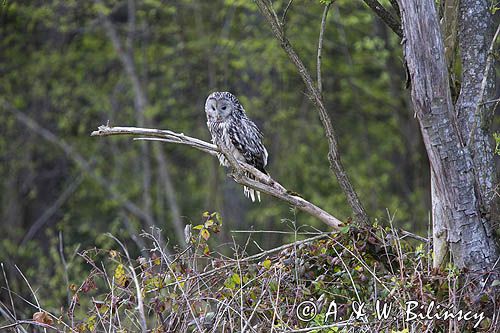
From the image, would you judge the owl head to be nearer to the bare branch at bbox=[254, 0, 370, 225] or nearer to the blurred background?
the bare branch at bbox=[254, 0, 370, 225]

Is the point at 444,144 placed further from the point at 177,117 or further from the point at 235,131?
the point at 177,117

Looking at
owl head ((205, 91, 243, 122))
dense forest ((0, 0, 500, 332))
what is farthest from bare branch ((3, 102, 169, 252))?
owl head ((205, 91, 243, 122))

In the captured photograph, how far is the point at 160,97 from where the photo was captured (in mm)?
11977

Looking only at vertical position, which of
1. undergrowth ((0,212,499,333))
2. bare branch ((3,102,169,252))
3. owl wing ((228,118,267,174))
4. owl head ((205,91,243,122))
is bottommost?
bare branch ((3,102,169,252))

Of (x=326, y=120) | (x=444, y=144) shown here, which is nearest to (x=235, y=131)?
(x=326, y=120)

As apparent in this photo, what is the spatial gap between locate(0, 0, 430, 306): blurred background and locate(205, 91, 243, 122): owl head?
3.17 m

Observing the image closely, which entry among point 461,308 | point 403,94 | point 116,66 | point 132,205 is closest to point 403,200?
point 403,94

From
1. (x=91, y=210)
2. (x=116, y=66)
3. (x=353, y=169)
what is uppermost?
(x=116, y=66)

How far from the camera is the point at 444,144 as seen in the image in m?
3.84

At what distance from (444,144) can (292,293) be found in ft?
3.34

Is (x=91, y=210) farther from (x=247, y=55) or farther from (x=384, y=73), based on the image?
(x=384, y=73)

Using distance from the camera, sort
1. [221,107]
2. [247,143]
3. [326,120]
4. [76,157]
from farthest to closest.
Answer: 1. [76,157]
2. [221,107]
3. [247,143]
4. [326,120]

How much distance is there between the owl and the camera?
664cm

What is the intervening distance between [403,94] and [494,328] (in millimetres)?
6729
